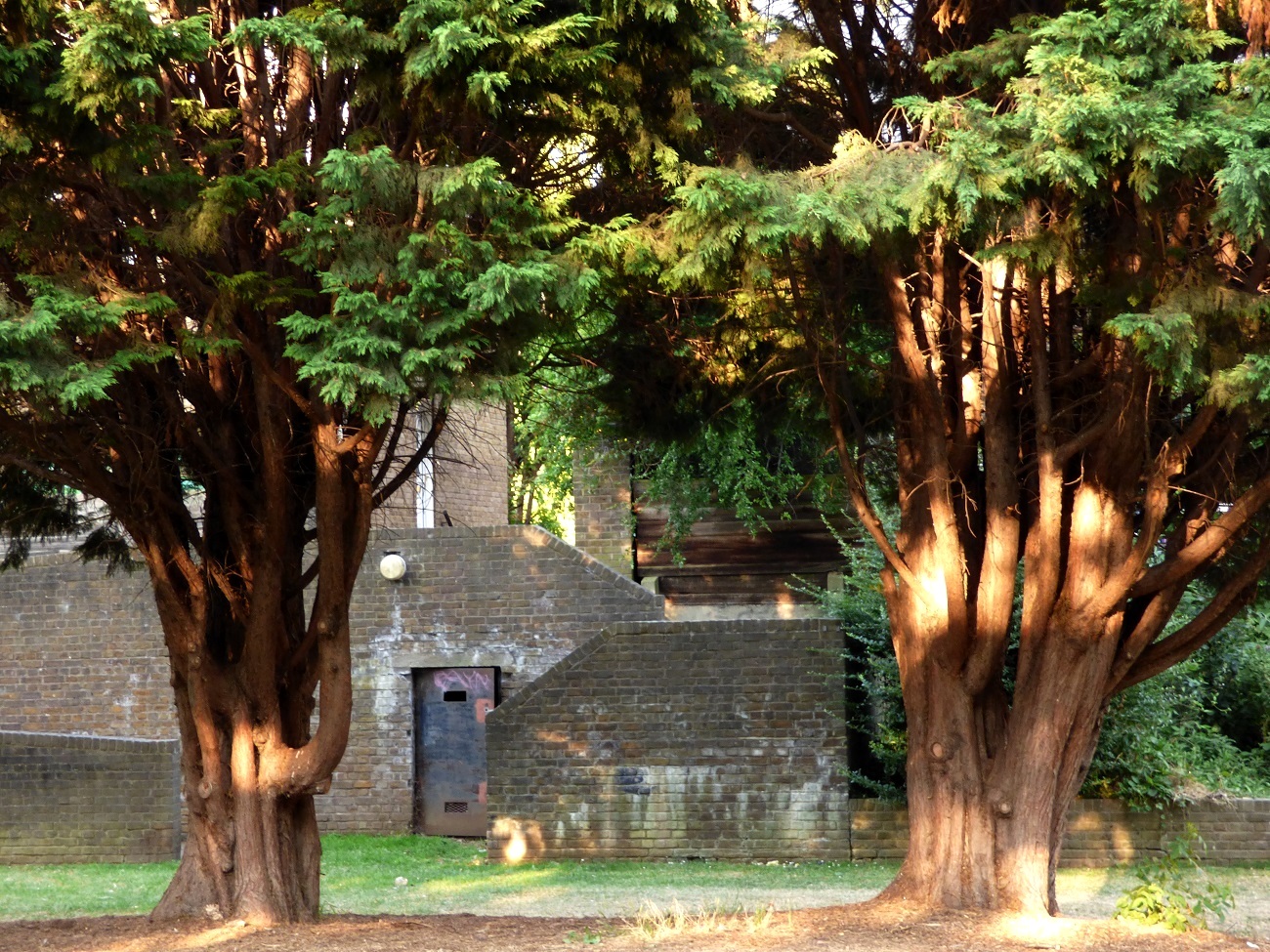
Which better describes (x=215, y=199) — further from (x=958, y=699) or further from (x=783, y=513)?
(x=783, y=513)

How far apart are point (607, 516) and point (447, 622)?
4109 mm

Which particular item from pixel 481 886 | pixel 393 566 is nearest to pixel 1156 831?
pixel 481 886

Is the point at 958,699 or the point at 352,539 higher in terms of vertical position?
the point at 352,539

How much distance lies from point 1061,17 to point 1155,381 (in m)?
2.26

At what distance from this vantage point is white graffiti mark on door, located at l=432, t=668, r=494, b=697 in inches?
679

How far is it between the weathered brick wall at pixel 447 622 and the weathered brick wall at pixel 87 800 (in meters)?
2.71

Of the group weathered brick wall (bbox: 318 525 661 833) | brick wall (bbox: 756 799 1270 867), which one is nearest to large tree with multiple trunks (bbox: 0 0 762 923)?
brick wall (bbox: 756 799 1270 867)

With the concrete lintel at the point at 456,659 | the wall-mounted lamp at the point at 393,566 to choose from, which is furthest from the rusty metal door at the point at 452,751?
the wall-mounted lamp at the point at 393,566

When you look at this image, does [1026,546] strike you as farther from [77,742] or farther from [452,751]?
[77,742]

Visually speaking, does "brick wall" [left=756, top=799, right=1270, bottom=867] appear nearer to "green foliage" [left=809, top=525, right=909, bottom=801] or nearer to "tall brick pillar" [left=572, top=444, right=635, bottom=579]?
"green foliage" [left=809, top=525, right=909, bottom=801]

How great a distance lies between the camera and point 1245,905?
10984 millimetres

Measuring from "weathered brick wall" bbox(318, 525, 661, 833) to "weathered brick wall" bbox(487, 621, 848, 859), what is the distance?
2.16 meters

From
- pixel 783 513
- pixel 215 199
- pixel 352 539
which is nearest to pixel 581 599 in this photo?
pixel 783 513

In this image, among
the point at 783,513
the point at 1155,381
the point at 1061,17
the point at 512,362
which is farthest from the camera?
the point at 783,513
